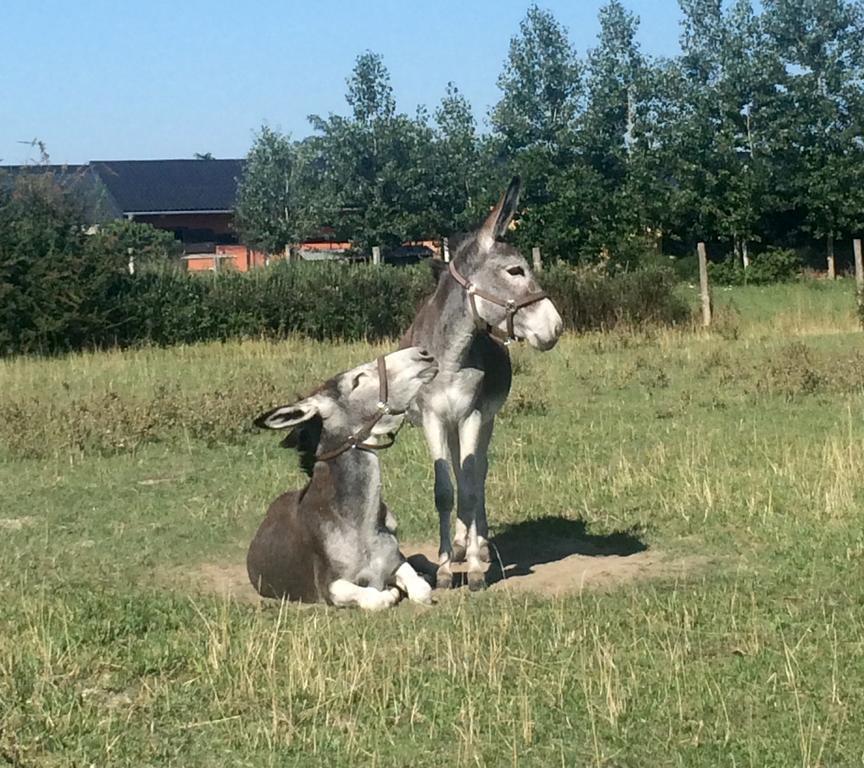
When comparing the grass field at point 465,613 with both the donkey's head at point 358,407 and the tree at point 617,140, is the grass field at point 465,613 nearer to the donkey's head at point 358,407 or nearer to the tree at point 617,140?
the donkey's head at point 358,407

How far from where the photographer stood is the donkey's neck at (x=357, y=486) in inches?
327

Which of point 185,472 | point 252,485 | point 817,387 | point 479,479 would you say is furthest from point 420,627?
point 817,387

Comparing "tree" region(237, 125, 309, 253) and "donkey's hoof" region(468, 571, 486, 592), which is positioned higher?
"tree" region(237, 125, 309, 253)

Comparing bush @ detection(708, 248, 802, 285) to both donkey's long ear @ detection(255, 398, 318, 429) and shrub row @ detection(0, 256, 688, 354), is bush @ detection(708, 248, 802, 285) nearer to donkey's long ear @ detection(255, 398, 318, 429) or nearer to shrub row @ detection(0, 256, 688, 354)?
shrub row @ detection(0, 256, 688, 354)

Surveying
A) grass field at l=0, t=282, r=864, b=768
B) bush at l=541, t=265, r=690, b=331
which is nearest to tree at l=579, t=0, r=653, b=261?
bush at l=541, t=265, r=690, b=331

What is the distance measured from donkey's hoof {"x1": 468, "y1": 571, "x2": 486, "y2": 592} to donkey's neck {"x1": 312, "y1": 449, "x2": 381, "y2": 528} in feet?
2.92

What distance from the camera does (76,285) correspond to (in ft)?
87.7

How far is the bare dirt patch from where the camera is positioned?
29.4 feet

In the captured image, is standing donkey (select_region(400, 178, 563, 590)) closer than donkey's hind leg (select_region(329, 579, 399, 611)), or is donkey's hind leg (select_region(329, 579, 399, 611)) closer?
donkey's hind leg (select_region(329, 579, 399, 611))

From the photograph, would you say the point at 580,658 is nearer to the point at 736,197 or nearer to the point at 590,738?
the point at 590,738

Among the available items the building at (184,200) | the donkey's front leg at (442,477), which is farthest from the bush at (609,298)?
the building at (184,200)

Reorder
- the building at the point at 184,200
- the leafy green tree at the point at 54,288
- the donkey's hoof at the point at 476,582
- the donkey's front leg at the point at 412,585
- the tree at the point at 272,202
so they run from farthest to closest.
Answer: the building at the point at 184,200 → the tree at the point at 272,202 → the leafy green tree at the point at 54,288 → the donkey's hoof at the point at 476,582 → the donkey's front leg at the point at 412,585

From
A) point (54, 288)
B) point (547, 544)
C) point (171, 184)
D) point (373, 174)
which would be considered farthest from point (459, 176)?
point (547, 544)

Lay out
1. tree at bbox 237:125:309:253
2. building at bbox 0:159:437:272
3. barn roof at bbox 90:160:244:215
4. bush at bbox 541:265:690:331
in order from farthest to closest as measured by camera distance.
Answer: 1. barn roof at bbox 90:160:244:215
2. building at bbox 0:159:437:272
3. tree at bbox 237:125:309:253
4. bush at bbox 541:265:690:331
